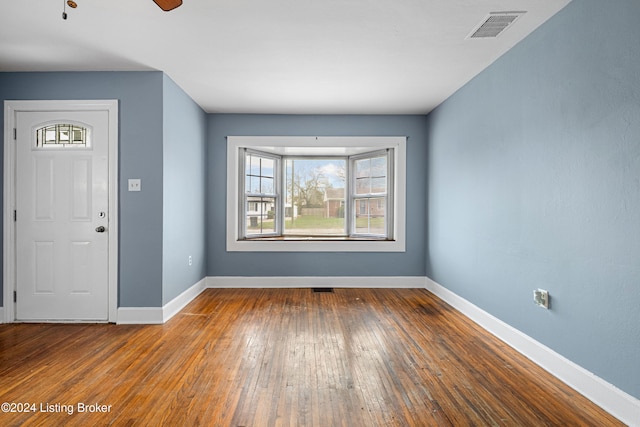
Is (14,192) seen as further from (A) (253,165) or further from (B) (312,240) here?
(B) (312,240)

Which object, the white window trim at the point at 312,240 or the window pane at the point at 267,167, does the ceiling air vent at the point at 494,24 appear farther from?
the window pane at the point at 267,167

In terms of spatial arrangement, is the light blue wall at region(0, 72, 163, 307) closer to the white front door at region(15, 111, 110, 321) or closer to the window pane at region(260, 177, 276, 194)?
the white front door at region(15, 111, 110, 321)

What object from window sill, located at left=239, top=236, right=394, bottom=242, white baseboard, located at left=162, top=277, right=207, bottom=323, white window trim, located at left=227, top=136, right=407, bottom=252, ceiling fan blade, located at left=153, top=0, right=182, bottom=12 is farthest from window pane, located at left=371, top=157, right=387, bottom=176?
ceiling fan blade, located at left=153, top=0, right=182, bottom=12

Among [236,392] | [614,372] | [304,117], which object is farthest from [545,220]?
[304,117]

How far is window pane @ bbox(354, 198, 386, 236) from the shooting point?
5512 millimetres

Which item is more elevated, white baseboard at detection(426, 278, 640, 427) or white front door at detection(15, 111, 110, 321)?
white front door at detection(15, 111, 110, 321)

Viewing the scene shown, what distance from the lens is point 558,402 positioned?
214cm

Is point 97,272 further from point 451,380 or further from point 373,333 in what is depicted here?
point 451,380

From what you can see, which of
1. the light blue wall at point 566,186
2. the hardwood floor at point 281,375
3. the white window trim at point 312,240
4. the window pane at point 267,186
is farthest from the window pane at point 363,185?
the hardwood floor at point 281,375

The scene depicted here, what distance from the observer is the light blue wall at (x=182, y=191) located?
3.77 metres

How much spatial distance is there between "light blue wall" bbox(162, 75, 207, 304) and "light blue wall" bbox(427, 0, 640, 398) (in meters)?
3.34

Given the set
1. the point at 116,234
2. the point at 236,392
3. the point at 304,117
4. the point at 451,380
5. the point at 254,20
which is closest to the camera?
the point at 236,392

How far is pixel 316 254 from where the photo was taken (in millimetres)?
5289

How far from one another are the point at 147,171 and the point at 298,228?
2701 millimetres
